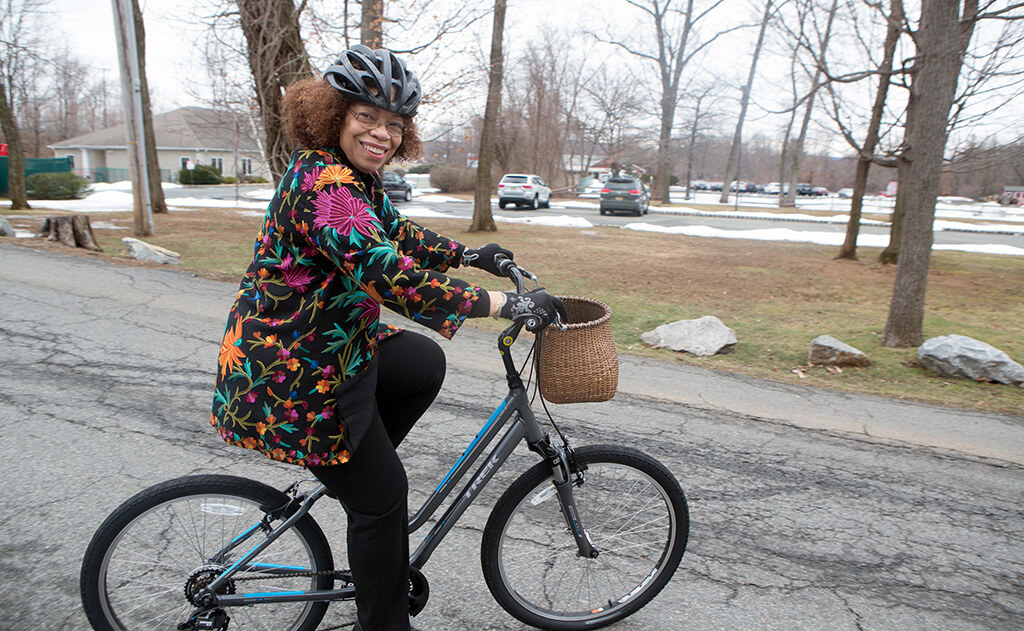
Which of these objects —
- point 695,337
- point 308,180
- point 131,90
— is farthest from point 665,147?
point 308,180

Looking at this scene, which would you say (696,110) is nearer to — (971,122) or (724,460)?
(971,122)

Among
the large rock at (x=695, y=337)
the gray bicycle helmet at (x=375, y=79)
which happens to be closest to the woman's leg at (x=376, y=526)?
the gray bicycle helmet at (x=375, y=79)

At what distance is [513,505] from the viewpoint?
235cm

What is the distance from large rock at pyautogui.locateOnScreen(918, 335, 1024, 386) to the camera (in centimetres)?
608

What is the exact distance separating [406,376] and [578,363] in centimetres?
60

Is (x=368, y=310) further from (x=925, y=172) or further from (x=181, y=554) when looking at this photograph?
(x=925, y=172)

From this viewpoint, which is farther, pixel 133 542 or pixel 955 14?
pixel 955 14

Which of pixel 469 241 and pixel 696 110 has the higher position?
pixel 696 110

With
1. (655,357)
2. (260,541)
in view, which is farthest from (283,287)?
(655,357)

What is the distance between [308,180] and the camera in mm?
1792

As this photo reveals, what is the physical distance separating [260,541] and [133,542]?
38cm

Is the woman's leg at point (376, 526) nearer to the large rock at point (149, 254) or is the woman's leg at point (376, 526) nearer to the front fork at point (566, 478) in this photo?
the front fork at point (566, 478)

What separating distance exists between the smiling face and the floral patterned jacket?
0.18ft

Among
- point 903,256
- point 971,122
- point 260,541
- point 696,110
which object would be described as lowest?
point 260,541
